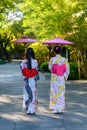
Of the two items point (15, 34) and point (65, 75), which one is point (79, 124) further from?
point (15, 34)

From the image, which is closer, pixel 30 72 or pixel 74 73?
pixel 30 72

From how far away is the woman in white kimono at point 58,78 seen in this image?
11.0m

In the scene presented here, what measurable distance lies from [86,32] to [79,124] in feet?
39.3

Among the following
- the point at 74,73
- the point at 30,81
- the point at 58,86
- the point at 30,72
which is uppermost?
the point at 30,72

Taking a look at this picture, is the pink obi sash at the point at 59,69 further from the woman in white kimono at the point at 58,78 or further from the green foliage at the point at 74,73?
the green foliage at the point at 74,73

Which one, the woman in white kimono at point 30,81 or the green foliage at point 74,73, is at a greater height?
the woman in white kimono at point 30,81

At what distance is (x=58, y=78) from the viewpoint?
36.4ft

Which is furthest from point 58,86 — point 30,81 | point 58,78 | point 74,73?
point 74,73

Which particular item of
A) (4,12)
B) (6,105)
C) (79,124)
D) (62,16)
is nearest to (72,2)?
(62,16)

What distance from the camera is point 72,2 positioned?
2045 centimetres

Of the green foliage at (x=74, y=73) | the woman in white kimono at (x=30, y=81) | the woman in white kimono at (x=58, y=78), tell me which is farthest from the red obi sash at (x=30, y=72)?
the green foliage at (x=74, y=73)

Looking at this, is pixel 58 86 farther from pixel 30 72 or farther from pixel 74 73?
pixel 74 73

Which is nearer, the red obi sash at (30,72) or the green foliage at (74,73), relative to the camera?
the red obi sash at (30,72)

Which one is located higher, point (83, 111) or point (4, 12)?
point (4, 12)
